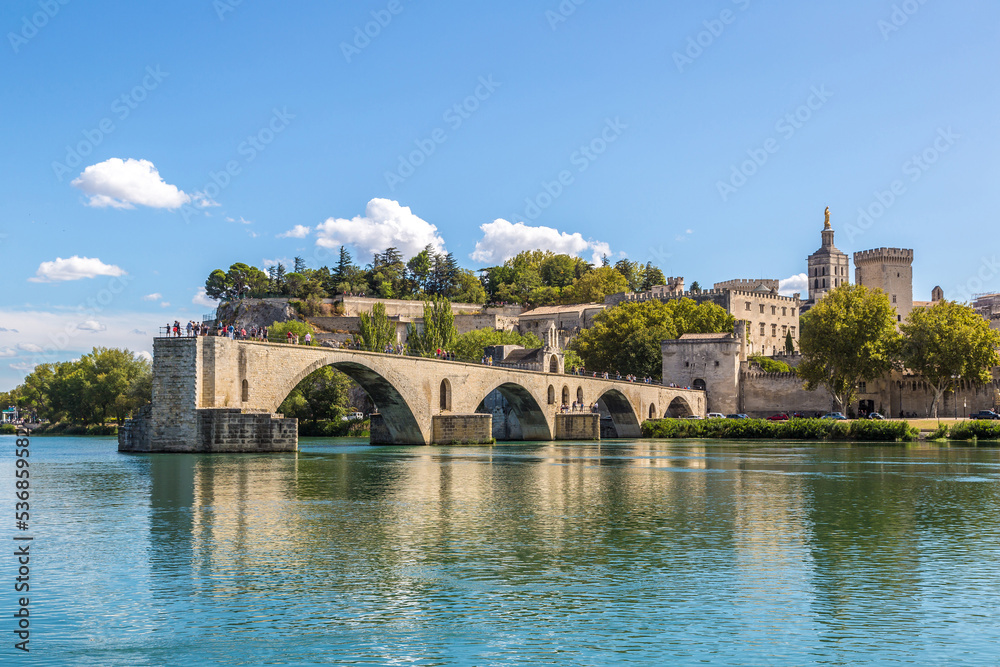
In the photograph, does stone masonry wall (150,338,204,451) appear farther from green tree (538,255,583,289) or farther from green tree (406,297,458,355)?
green tree (538,255,583,289)

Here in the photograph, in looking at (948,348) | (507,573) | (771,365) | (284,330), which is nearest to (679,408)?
(771,365)

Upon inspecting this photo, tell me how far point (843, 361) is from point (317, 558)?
5978cm

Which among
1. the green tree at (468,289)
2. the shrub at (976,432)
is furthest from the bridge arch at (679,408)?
the green tree at (468,289)

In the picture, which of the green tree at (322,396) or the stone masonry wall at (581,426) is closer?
the stone masonry wall at (581,426)

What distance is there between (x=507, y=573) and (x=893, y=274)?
10807 centimetres

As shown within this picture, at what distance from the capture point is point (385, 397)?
48.2 metres

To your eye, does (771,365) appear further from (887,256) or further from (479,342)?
(887,256)

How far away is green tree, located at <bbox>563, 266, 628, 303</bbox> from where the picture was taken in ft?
412

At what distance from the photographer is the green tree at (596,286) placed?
126 meters

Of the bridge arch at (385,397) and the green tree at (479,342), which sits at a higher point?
the green tree at (479,342)

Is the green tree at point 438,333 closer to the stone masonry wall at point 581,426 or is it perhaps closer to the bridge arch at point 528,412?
the bridge arch at point 528,412

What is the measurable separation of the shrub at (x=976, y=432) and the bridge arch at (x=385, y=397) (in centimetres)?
2979

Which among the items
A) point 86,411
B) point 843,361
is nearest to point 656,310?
point 843,361

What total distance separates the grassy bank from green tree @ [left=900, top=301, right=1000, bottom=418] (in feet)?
35.9
